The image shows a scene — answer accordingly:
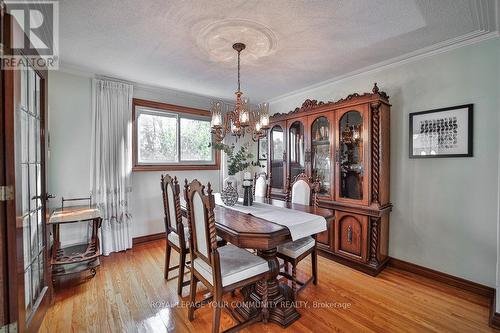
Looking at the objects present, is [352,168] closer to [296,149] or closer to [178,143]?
[296,149]

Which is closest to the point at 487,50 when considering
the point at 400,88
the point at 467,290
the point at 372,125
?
the point at 400,88

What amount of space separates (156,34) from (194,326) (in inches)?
99.7

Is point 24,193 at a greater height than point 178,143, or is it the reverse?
point 178,143

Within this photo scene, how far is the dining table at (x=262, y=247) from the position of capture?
157cm

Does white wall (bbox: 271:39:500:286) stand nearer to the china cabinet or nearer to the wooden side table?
the china cabinet

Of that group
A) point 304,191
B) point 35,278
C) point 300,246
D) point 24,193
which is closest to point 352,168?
point 304,191

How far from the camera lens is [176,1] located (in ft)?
5.43

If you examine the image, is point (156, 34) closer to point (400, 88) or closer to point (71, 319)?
point (71, 319)

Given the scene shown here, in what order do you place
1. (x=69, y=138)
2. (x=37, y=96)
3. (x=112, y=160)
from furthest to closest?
(x=112, y=160) → (x=69, y=138) → (x=37, y=96)

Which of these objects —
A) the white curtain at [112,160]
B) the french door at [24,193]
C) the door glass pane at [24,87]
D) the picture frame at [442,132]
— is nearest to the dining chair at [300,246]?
the picture frame at [442,132]

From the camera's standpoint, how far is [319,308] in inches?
77.6

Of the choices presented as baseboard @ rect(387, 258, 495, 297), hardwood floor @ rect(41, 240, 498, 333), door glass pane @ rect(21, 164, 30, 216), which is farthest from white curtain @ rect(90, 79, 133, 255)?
baseboard @ rect(387, 258, 495, 297)

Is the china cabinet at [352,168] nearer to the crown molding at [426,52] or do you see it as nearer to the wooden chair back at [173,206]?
the crown molding at [426,52]

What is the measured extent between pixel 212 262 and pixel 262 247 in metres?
0.35
